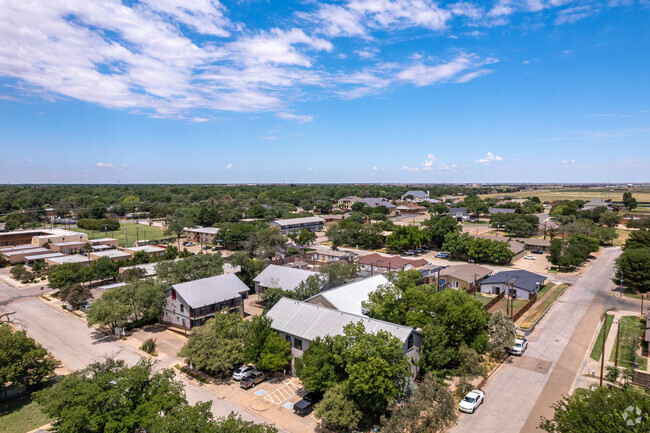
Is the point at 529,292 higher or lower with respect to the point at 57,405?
lower

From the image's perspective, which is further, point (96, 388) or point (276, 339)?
point (276, 339)

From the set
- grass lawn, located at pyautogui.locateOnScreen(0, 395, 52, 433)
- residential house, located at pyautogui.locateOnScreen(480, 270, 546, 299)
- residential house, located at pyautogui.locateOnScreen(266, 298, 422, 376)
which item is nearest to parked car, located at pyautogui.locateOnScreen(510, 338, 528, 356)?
residential house, located at pyautogui.locateOnScreen(266, 298, 422, 376)

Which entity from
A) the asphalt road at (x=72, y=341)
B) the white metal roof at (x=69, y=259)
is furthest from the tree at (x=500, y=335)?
the white metal roof at (x=69, y=259)

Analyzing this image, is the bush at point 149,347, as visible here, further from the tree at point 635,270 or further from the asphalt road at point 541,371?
the tree at point 635,270

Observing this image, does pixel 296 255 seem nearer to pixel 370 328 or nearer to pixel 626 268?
pixel 370 328

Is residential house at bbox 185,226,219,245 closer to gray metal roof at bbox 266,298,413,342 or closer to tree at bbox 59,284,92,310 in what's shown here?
tree at bbox 59,284,92,310

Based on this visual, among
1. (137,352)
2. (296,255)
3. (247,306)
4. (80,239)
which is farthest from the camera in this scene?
(80,239)

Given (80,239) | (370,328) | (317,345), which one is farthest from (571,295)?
(80,239)

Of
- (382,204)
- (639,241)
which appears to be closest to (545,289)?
(639,241)
